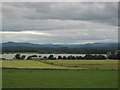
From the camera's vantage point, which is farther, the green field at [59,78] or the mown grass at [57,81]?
the green field at [59,78]

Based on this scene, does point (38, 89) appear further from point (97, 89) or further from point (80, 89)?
point (97, 89)

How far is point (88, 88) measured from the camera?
19719 millimetres

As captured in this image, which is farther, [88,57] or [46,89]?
[88,57]

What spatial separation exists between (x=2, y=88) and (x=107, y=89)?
905 centimetres

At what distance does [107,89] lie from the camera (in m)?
19.5

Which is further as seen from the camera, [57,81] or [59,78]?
[59,78]

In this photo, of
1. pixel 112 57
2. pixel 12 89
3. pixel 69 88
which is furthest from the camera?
pixel 112 57

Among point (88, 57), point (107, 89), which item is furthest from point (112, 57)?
point (107, 89)

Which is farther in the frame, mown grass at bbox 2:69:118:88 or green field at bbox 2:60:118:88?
green field at bbox 2:60:118:88

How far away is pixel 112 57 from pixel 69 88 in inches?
2134

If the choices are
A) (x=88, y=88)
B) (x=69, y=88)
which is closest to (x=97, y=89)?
(x=88, y=88)

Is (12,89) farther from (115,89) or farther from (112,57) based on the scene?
(112,57)

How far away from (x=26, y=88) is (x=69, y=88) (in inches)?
148

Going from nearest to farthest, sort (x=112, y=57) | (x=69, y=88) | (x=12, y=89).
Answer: (x=12, y=89) < (x=69, y=88) < (x=112, y=57)
